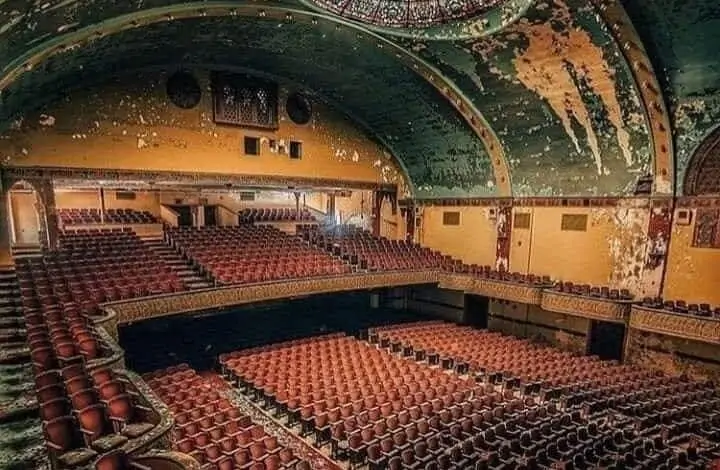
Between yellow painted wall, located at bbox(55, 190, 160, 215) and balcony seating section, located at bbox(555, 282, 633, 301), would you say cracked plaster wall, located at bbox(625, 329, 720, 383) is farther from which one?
yellow painted wall, located at bbox(55, 190, 160, 215)

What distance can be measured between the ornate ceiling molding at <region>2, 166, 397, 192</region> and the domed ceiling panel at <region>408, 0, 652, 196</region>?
5711 mm

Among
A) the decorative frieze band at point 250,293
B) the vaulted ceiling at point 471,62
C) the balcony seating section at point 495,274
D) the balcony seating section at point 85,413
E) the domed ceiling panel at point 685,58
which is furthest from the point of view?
the balcony seating section at point 495,274

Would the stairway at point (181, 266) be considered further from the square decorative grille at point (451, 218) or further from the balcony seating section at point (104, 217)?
the square decorative grille at point (451, 218)

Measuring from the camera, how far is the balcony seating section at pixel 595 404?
6148mm

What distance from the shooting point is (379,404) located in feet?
25.3

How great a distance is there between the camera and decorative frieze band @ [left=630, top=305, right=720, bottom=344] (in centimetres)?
864

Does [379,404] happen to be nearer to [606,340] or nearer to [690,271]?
[606,340]

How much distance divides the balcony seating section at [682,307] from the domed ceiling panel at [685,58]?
9.10ft

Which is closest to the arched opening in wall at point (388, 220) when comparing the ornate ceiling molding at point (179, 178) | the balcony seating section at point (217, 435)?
the ornate ceiling molding at point (179, 178)

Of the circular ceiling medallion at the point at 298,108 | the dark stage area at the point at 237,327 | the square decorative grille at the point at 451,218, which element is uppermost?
the circular ceiling medallion at the point at 298,108

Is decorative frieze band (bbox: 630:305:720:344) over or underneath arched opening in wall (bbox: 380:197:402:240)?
underneath

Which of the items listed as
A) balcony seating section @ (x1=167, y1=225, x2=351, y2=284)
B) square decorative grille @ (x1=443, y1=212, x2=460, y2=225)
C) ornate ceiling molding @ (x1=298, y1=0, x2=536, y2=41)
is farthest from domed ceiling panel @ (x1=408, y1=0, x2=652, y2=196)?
balcony seating section @ (x1=167, y1=225, x2=351, y2=284)

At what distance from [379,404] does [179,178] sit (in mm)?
8627

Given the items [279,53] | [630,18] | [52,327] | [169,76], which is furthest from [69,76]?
[630,18]
